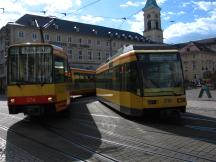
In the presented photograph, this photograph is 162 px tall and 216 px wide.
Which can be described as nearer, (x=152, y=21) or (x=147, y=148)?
(x=147, y=148)

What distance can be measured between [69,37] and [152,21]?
2833 cm

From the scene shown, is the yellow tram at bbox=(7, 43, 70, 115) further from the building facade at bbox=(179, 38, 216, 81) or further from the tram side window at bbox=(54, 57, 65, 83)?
the building facade at bbox=(179, 38, 216, 81)

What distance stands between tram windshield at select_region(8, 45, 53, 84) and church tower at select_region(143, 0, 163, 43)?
318 ft

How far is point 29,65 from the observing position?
16.1 meters

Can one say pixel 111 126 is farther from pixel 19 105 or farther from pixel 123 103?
pixel 19 105

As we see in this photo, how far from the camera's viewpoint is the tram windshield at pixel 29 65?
16.0 m

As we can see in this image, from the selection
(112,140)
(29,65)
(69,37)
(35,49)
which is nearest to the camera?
(112,140)

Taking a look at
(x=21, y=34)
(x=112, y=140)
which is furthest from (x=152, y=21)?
(x=112, y=140)

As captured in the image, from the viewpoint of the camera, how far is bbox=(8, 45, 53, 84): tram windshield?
16016 mm

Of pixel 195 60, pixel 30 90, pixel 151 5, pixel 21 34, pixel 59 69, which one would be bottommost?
pixel 30 90

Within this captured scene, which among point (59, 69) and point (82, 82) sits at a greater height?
point (59, 69)

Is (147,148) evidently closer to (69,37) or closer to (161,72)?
(161,72)

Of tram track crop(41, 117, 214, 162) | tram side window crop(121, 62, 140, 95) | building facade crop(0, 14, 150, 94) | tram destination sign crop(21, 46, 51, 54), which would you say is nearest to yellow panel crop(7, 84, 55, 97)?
tram destination sign crop(21, 46, 51, 54)

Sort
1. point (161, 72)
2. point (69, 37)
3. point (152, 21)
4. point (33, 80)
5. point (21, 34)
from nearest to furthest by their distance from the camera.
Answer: point (161, 72) < point (33, 80) < point (21, 34) < point (69, 37) < point (152, 21)
